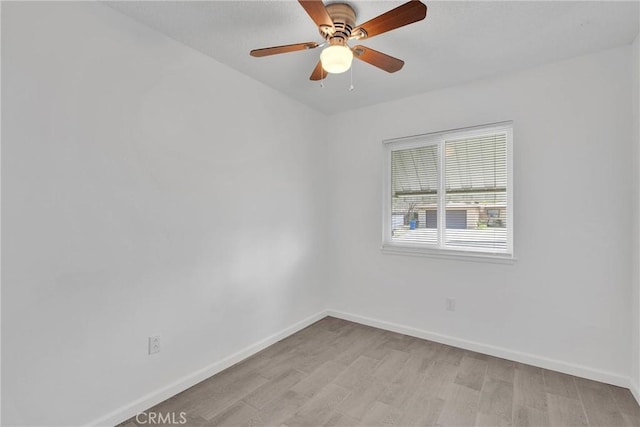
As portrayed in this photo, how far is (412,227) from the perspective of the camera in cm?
334

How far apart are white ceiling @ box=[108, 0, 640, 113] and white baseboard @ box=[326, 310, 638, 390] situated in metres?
2.51

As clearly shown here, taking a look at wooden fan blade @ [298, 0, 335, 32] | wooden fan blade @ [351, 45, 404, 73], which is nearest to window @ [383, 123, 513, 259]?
wooden fan blade @ [351, 45, 404, 73]

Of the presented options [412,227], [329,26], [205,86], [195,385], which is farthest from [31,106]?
[412,227]

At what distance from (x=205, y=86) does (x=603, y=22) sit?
285cm

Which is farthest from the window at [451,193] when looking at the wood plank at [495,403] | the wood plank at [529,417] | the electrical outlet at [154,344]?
the electrical outlet at [154,344]

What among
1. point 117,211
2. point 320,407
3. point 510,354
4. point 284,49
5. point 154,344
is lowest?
point 320,407

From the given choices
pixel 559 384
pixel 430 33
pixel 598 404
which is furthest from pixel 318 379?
pixel 430 33

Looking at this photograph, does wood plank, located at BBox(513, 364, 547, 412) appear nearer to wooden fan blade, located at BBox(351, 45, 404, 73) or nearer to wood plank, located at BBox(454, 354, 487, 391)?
wood plank, located at BBox(454, 354, 487, 391)

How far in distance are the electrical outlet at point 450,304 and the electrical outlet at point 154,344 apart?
8.50 ft

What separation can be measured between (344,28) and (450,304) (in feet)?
8.63

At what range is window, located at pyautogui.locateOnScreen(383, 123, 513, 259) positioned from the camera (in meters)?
2.81

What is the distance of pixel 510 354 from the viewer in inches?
105

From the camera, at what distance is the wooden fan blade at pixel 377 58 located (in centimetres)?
188

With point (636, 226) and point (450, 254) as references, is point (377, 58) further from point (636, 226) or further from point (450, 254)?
point (636, 226)
